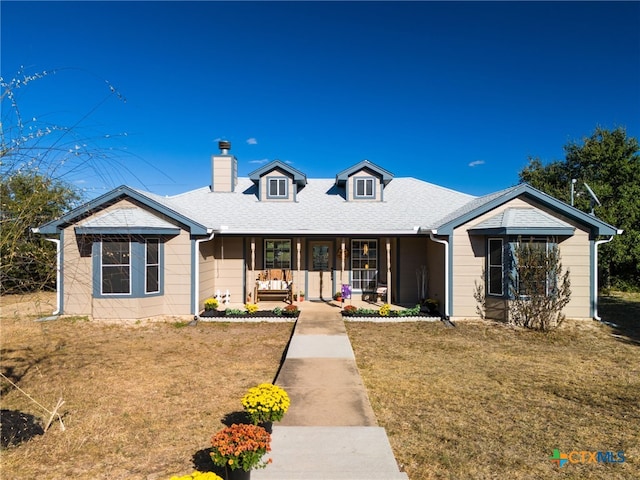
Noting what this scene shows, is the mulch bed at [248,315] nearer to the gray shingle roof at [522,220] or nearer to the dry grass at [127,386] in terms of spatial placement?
the dry grass at [127,386]

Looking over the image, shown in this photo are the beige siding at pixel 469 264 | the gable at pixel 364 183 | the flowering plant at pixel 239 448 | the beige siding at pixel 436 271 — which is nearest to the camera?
the flowering plant at pixel 239 448

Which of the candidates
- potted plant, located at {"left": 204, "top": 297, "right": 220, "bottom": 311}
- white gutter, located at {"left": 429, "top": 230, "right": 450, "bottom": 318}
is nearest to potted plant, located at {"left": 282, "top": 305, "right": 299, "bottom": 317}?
potted plant, located at {"left": 204, "top": 297, "right": 220, "bottom": 311}

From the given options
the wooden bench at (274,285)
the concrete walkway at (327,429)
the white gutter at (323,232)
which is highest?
the white gutter at (323,232)

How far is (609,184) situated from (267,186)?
77.2 ft

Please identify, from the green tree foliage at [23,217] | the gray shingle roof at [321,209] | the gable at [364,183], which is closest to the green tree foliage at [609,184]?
the gray shingle roof at [321,209]

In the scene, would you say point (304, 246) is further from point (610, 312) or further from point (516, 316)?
point (610, 312)

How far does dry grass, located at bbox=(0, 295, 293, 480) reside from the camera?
3.92m

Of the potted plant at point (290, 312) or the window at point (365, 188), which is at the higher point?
the window at point (365, 188)

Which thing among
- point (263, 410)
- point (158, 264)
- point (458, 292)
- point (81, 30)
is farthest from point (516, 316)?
point (81, 30)

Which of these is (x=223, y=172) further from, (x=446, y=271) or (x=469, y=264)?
(x=469, y=264)

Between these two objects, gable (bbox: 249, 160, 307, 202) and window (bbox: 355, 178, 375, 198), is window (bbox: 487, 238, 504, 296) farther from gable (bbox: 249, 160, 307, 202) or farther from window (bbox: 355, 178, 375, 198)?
gable (bbox: 249, 160, 307, 202)

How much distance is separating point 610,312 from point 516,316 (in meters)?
5.16

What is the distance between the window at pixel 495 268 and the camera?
35.3 ft

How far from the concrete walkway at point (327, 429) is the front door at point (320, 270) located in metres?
6.36
